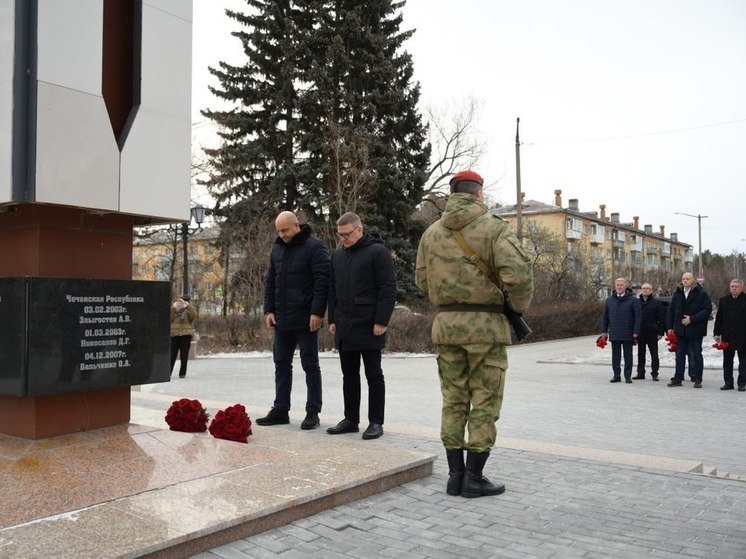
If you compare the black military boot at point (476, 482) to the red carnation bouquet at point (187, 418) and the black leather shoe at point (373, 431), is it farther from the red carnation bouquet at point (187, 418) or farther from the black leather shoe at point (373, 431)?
the red carnation bouquet at point (187, 418)

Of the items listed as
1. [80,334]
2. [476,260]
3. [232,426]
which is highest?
[476,260]

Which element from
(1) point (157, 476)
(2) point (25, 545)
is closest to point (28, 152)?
(1) point (157, 476)

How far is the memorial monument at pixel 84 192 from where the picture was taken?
201 inches

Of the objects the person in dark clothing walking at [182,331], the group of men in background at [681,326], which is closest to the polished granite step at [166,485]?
the person in dark clothing walking at [182,331]

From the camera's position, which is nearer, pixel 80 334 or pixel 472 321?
pixel 472 321

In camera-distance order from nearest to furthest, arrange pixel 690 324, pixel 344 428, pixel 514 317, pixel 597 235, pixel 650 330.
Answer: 1. pixel 514 317
2. pixel 344 428
3. pixel 690 324
4. pixel 650 330
5. pixel 597 235

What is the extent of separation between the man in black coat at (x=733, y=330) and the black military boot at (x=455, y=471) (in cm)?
934

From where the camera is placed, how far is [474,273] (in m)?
4.71

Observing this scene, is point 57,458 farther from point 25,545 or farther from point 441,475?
point 441,475

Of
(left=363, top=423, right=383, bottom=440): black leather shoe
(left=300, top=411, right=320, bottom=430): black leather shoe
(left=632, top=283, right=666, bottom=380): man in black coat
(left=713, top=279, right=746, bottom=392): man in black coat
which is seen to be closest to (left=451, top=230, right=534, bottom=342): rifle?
(left=363, top=423, right=383, bottom=440): black leather shoe

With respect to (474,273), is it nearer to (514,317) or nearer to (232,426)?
(514,317)

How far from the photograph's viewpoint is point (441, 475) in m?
5.29

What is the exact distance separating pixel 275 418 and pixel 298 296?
1296 mm

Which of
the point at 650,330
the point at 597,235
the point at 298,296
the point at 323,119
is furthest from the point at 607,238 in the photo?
the point at 298,296
